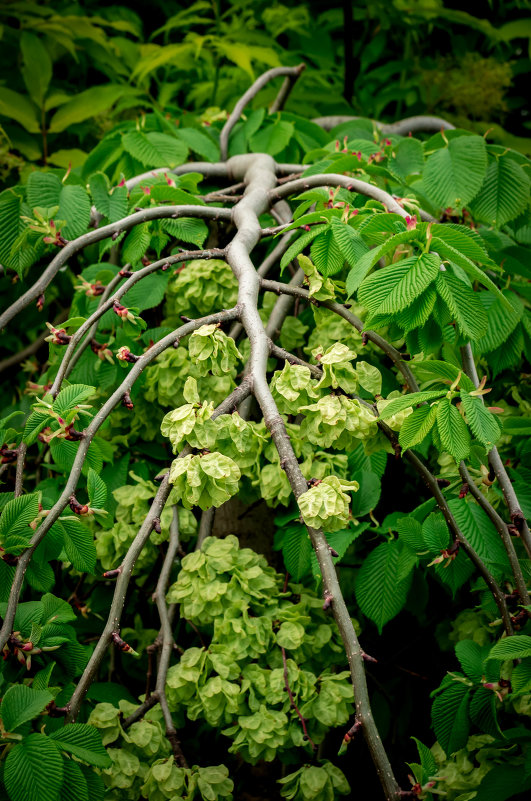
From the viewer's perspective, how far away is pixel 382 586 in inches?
51.2

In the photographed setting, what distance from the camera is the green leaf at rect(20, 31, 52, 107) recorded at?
2.06 meters

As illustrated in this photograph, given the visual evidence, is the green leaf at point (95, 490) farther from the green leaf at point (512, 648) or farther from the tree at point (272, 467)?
the green leaf at point (512, 648)

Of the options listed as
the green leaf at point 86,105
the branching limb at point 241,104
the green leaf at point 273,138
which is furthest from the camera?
the green leaf at point 86,105

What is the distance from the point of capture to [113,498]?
58.1 inches

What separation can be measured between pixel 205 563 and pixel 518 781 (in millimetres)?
623

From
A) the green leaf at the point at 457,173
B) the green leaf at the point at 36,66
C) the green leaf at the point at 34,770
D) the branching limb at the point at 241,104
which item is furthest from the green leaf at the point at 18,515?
the green leaf at the point at 36,66

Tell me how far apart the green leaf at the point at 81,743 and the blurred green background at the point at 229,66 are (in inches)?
60.1

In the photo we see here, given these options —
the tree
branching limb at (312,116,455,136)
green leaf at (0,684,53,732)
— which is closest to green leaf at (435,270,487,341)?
the tree

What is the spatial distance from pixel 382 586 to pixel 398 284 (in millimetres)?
618

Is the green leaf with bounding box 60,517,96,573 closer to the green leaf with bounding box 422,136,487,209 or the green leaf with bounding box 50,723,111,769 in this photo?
the green leaf with bounding box 50,723,111,769

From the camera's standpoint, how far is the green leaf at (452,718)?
1.13 meters

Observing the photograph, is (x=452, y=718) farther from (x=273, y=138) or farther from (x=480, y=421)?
(x=273, y=138)

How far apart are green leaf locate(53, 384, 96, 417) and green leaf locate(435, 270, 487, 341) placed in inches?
21.8

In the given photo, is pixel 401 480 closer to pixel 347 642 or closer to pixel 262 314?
pixel 262 314
